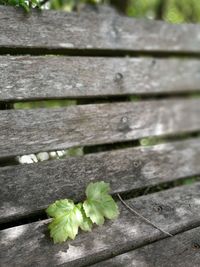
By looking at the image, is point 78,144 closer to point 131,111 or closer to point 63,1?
point 131,111

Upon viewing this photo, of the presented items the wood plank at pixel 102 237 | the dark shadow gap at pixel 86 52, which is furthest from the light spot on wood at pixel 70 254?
the dark shadow gap at pixel 86 52

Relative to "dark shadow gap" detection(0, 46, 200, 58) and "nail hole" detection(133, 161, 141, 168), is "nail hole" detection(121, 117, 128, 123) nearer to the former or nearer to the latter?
"nail hole" detection(133, 161, 141, 168)

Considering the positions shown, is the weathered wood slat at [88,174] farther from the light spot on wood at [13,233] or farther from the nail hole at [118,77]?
the nail hole at [118,77]

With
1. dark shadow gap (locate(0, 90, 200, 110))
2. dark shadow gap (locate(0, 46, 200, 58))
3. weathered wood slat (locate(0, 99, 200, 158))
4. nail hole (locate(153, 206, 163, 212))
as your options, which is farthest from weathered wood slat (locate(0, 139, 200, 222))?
dark shadow gap (locate(0, 46, 200, 58))

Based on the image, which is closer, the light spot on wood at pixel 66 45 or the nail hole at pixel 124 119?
the light spot on wood at pixel 66 45

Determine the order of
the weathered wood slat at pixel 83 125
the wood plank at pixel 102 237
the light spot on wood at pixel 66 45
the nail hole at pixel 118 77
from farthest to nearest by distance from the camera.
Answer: the nail hole at pixel 118 77, the light spot on wood at pixel 66 45, the weathered wood slat at pixel 83 125, the wood plank at pixel 102 237

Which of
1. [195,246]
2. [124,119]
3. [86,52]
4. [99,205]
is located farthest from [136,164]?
[86,52]

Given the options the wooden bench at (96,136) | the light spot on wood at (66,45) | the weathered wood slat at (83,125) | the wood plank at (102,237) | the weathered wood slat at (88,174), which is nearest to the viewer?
the wood plank at (102,237)
